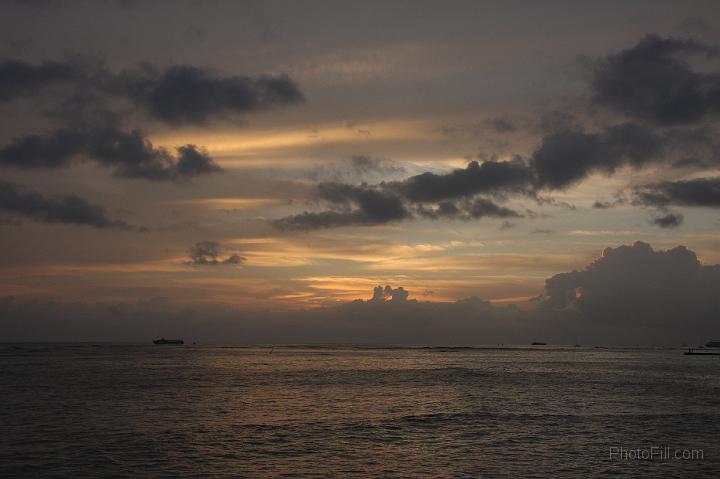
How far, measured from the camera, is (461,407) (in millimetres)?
79250

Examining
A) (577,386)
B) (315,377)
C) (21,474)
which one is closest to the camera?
(21,474)

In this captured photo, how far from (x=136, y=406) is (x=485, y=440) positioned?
45223 mm

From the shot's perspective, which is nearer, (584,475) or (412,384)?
(584,475)

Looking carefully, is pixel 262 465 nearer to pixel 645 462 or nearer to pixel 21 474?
pixel 21 474

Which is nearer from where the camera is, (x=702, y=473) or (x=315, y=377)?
(x=702, y=473)

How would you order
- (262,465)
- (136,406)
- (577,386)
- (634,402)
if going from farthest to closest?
(577,386)
(634,402)
(136,406)
(262,465)

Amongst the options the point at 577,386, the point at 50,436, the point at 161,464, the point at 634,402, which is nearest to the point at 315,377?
the point at 577,386

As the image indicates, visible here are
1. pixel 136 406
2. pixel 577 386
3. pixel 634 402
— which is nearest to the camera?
pixel 136 406

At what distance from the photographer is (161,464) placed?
1746 inches

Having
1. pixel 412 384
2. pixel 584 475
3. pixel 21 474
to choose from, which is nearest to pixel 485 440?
pixel 584 475

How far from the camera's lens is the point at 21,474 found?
134ft

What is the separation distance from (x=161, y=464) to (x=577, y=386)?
3534 inches

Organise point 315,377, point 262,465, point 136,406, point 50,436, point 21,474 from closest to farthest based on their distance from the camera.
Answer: point 21,474
point 262,465
point 50,436
point 136,406
point 315,377

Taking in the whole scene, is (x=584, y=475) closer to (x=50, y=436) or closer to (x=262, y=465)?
(x=262, y=465)
